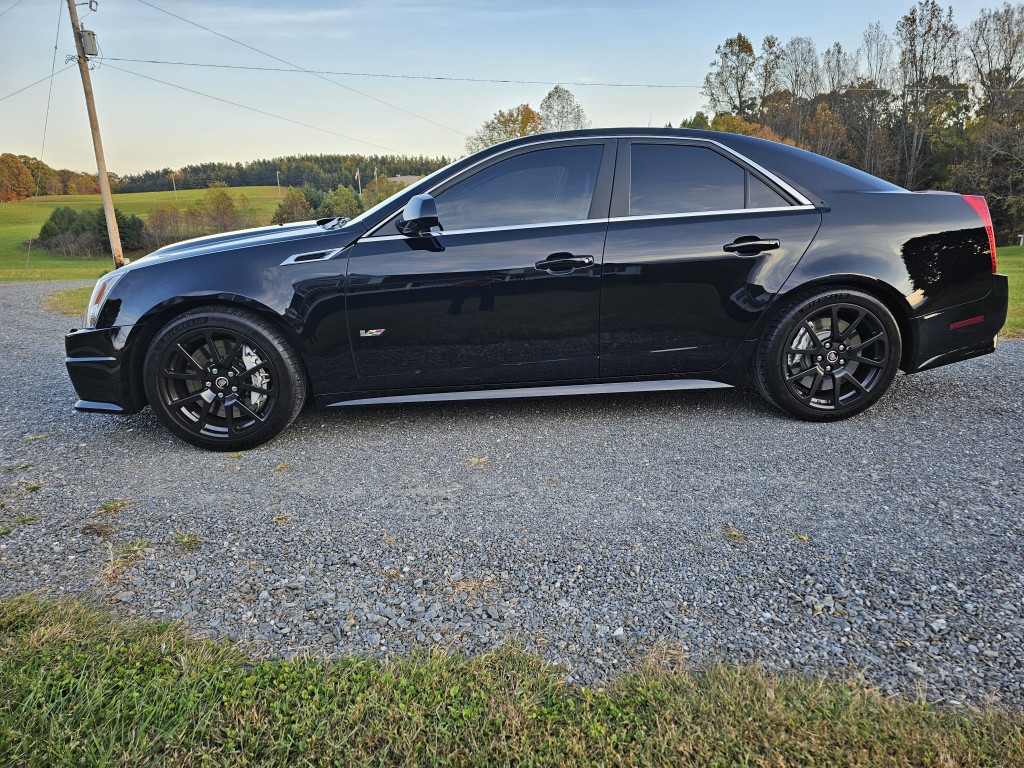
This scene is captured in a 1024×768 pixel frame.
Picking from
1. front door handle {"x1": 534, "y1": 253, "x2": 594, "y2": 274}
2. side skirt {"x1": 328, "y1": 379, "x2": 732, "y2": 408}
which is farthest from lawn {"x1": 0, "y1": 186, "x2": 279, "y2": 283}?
front door handle {"x1": 534, "y1": 253, "x2": 594, "y2": 274}

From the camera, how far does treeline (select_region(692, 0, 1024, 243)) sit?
3938cm

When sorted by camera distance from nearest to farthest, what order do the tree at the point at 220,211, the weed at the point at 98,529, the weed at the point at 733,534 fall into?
the weed at the point at 733,534 < the weed at the point at 98,529 < the tree at the point at 220,211

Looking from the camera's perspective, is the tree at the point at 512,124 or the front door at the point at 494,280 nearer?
the front door at the point at 494,280

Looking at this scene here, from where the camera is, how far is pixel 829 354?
3.69 meters

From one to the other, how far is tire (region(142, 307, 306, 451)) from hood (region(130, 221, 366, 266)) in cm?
39

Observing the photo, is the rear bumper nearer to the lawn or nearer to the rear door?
the rear door

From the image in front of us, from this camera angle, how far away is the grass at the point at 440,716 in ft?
4.75

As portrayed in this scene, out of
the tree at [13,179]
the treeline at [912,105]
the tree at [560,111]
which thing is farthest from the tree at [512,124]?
the tree at [13,179]

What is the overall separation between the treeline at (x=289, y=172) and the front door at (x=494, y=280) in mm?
60437

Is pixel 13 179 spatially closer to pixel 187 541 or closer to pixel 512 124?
pixel 512 124

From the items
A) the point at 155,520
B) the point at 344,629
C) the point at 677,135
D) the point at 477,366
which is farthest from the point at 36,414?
the point at 677,135

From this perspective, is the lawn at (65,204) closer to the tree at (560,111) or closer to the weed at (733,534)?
the tree at (560,111)

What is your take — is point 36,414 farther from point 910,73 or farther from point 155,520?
point 910,73

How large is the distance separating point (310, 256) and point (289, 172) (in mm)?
68805
